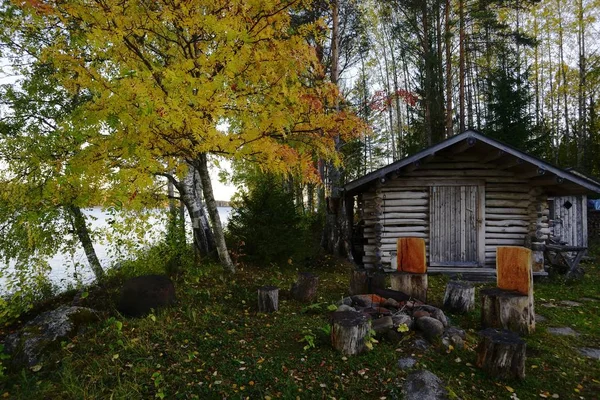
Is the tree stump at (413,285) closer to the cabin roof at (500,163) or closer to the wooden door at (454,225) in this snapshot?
the cabin roof at (500,163)

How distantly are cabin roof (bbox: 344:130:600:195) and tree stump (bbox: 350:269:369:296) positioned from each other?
12.5 ft

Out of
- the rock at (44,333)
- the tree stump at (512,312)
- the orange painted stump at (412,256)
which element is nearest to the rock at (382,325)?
the tree stump at (512,312)

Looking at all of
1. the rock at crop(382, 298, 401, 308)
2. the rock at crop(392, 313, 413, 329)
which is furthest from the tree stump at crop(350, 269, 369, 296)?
the rock at crop(392, 313, 413, 329)

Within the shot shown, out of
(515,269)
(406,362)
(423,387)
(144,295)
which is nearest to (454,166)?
(515,269)

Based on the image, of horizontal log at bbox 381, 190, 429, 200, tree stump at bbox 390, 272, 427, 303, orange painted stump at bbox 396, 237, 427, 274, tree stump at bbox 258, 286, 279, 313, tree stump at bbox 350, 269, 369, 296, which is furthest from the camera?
horizontal log at bbox 381, 190, 429, 200

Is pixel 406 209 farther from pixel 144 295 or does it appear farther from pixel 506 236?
pixel 144 295

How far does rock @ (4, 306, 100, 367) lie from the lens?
4590mm

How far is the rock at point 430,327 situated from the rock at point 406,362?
2.39ft

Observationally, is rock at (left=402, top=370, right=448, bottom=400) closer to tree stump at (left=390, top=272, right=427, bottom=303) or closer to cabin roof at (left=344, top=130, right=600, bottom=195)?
tree stump at (left=390, top=272, right=427, bottom=303)

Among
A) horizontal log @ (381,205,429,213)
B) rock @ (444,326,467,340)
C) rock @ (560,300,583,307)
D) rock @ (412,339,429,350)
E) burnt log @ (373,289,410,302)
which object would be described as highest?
horizontal log @ (381,205,429,213)

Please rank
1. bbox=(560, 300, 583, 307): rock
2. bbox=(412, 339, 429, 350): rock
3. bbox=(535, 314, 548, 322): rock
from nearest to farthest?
bbox=(412, 339, 429, 350): rock < bbox=(535, 314, 548, 322): rock < bbox=(560, 300, 583, 307): rock

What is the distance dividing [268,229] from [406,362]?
5.74 meters

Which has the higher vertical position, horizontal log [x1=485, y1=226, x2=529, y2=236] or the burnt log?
horizontal log [x1=485, y1=226, x2=529, y2=236]

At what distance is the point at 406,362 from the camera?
431 centimetres
